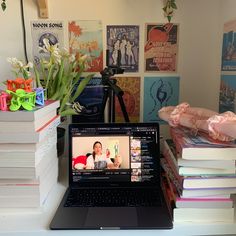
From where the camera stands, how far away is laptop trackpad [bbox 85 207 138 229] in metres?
0.68

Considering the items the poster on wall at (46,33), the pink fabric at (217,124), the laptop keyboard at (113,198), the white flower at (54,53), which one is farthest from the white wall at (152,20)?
the laptop keyboard at (113,198)

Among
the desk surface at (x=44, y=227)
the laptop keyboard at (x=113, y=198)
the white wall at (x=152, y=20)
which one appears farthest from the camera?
→ the white wall at (x=152, y=20)

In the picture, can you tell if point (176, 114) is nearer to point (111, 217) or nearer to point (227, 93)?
point (227, 93)

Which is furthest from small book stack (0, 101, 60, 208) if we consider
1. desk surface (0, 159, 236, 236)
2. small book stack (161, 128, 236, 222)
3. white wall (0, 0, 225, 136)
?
white wall (0, 0, 225, 136)

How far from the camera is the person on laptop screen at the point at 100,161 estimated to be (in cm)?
91

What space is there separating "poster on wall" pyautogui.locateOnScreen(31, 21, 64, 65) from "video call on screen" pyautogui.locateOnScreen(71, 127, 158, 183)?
51cm

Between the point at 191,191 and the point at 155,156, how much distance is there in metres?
0.22

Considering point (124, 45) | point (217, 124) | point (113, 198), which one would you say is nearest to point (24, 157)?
point (113, 198)

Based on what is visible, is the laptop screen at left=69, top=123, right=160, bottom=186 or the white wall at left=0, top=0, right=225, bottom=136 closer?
the laptop screen at left=69, top=123, right=160, bottom=186

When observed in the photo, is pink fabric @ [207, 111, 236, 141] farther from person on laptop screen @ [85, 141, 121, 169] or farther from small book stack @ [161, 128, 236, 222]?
person on laptop screen @ [85, 141, 121, 169]

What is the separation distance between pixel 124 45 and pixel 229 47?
43 cm

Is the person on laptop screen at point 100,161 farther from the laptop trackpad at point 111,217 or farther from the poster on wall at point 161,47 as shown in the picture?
the poster on wall at point 161,47

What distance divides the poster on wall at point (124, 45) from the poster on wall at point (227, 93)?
37 cm

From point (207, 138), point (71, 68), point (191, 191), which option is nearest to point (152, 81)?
point (71, 68)
